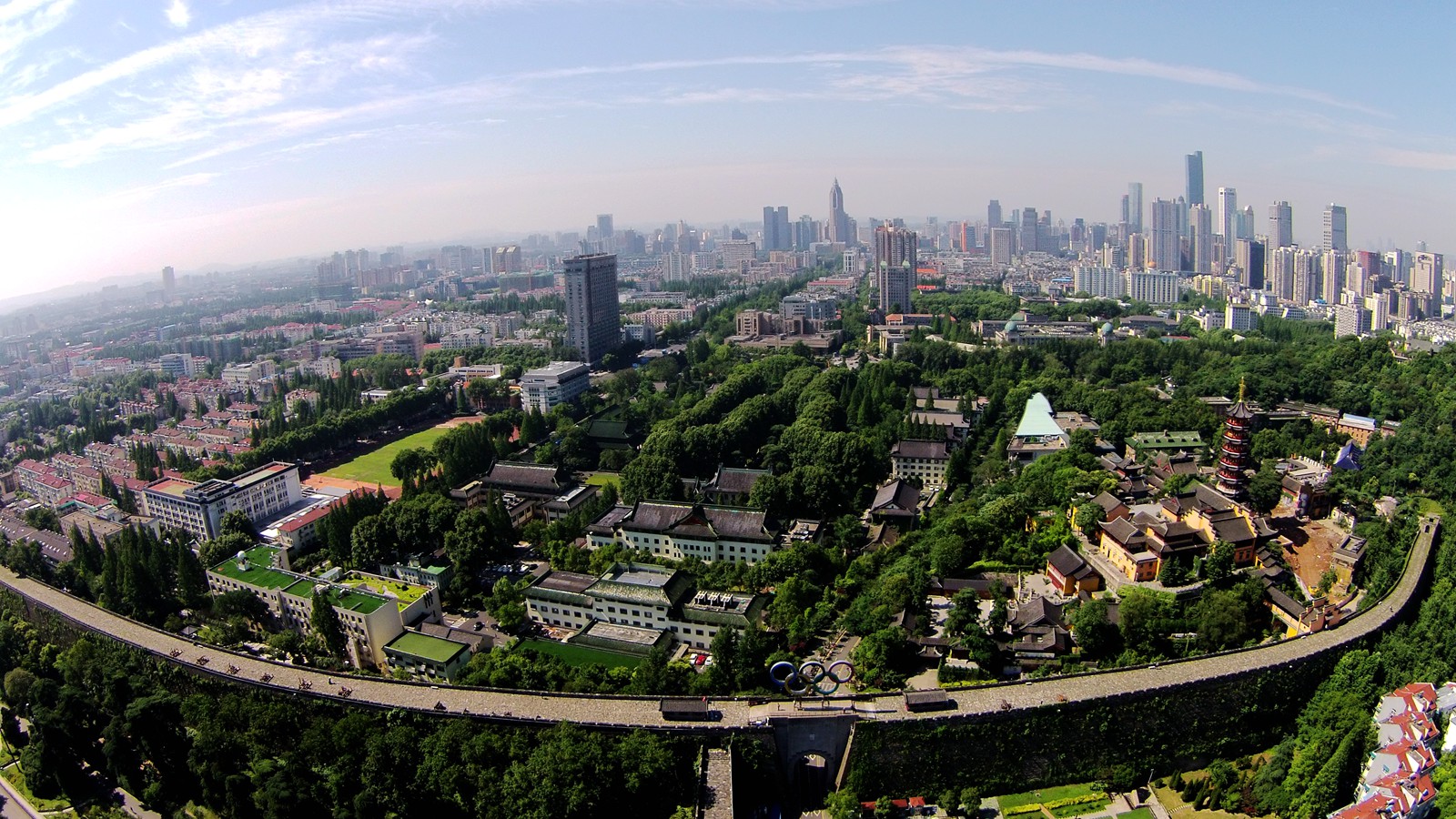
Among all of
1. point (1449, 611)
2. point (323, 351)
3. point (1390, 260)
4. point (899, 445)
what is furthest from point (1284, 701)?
point (1390, 260)

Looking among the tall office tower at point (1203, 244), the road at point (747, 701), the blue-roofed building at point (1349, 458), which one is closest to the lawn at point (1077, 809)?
the road at point (747, 701)

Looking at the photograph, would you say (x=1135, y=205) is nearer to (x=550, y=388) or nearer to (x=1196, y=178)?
(x=1196, y=178)

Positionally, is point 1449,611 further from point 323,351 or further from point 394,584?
point 323,351

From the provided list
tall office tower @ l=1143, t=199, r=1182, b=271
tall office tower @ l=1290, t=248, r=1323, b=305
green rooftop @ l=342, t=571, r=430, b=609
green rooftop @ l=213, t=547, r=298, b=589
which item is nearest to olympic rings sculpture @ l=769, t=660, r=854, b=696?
green rooftop @ l=342, t=571, r=430, b=609

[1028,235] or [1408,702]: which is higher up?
[1028,235]

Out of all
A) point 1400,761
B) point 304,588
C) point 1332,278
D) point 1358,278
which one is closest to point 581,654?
point 304,588

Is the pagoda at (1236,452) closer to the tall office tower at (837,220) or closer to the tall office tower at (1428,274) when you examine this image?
the tall office tower at (1428,274)
